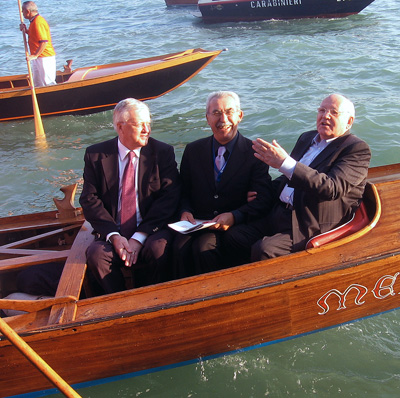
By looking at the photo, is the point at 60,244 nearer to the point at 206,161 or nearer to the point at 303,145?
the point at 206,161

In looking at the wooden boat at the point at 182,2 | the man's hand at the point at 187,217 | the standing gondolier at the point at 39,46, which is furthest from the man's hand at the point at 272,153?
the wooden boat at the point at 182,2

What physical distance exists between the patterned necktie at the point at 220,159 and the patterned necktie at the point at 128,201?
0.52m

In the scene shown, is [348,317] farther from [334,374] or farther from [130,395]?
[130,395]

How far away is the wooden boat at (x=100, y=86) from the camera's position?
25.3 ft

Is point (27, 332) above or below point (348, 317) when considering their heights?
above

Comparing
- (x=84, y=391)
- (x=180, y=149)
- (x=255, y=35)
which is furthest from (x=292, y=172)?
(x=255, y=35)

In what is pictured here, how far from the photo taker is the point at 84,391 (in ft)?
10.2

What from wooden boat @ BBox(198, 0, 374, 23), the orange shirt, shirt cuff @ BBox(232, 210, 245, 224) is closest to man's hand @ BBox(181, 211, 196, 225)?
shirt cuff @ BBox(232, 210, 245, 224)

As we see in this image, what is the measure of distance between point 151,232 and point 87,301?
64 cm

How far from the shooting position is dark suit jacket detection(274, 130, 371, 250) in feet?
9.26

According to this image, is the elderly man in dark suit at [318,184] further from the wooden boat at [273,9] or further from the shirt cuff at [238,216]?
the wooden boat at [273,9]

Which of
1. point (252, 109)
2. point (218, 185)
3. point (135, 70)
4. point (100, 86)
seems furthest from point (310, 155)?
point (100, 86)

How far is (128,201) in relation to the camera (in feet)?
10.6

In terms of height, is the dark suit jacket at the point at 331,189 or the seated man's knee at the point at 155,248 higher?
the dark suit jacket at the point at 331,189
